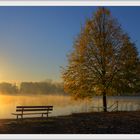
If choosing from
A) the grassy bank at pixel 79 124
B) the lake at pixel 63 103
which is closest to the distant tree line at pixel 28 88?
the lake at pixel 63 103

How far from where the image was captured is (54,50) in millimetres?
13430

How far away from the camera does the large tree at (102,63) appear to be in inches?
571

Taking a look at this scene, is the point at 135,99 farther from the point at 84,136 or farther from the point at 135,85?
the point at 84,136

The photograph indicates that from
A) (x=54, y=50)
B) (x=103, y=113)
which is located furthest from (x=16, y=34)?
(x=103, y=113)

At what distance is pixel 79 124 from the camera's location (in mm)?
13359

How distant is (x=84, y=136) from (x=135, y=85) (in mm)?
2406

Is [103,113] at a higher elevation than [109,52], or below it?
below

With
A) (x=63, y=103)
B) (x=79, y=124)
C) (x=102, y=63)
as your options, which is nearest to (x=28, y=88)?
(x=63, y=103)

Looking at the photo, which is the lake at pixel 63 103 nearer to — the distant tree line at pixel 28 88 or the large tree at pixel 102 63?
the distant tree line at pixel 28 88

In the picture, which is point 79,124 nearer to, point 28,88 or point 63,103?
point 63,103

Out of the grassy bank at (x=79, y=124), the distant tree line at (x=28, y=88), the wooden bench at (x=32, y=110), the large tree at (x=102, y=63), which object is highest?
the large tree at (x=102, y=63)

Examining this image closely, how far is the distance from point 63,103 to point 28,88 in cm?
100

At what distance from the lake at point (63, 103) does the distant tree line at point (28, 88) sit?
0.11 m

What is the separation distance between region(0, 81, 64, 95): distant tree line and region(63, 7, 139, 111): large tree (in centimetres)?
87
